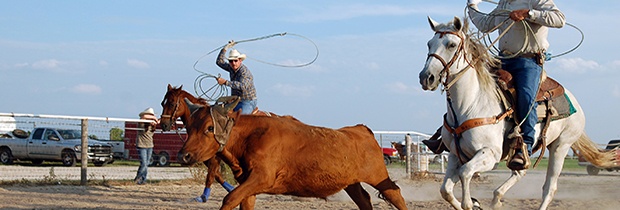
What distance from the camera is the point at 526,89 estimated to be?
27.5ft

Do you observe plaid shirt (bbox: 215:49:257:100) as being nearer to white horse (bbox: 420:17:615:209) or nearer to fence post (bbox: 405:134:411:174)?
white horse (bbox: 420:17:615:209)

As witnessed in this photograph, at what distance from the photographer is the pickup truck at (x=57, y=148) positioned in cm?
2394

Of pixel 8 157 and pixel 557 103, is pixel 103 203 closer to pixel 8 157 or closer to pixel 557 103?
pixel 557 103

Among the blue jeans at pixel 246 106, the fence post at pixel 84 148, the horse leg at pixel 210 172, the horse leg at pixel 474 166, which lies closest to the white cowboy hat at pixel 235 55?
the blue jeans at pixel 246 106

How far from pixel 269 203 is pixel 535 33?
199 inches

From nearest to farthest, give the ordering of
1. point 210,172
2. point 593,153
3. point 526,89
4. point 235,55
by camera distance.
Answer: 1. point 526,89
2. point 593,153
3. point 235,55
4. point 210,172

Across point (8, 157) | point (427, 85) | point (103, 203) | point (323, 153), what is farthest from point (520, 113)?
point (8, 157)

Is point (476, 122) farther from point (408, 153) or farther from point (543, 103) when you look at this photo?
point (408, 153)

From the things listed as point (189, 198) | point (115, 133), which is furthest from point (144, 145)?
point (189, 198)

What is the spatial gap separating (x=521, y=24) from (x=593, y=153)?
2170 millimetres

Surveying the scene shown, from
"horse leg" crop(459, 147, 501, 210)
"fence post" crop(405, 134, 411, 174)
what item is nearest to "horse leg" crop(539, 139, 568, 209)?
"horse leg" crop(459, 147, 501, 210)

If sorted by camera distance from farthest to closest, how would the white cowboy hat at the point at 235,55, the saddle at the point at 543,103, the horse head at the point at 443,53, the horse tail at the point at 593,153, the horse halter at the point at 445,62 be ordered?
the white cowboy hat at the point at 235,55
the horse tail at the point at 593,153
the saddle at the point at 543,103
the horse halter at the point at 445,62
the horse head at the point at 443,53

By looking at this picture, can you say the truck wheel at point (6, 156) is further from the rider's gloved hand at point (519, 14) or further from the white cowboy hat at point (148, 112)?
the rider's gloved hand at point (519, 14)

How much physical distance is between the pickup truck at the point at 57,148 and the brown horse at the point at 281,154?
16.7 meters
